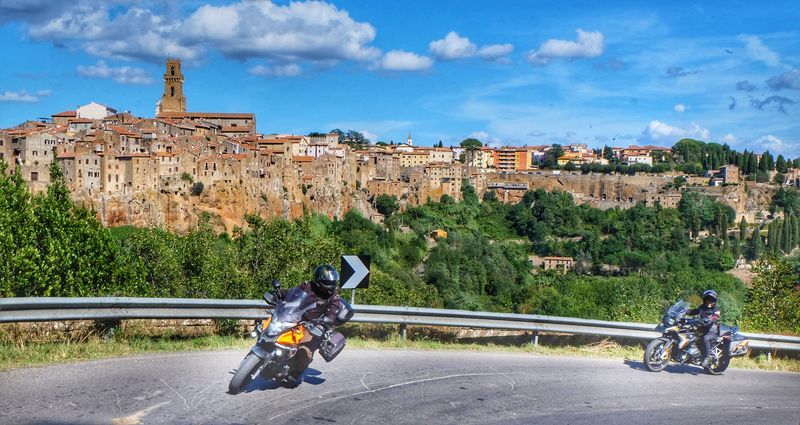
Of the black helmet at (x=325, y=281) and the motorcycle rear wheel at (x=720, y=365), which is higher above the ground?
the black helmet at (x=325, y=281)

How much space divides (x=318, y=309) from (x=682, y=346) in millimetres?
4504

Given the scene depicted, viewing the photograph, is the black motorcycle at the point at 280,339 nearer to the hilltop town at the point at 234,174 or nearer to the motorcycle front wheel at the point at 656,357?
the motorcycle front wheel at the point at 656,357

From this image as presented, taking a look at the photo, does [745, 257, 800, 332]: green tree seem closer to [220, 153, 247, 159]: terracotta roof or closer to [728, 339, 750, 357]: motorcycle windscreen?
[728, 339, 750, 357]: motorcycle windscreen

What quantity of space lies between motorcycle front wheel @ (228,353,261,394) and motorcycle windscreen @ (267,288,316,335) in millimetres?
243

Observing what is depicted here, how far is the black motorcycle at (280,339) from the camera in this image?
652 centimetres

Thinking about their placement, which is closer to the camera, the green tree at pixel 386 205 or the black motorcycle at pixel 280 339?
the black motorcycle at pixel 280 339

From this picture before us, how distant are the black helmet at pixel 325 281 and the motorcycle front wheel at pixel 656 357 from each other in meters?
4.03

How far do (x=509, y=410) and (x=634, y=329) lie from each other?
4.86m

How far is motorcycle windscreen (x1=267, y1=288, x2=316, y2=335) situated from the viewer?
659cm

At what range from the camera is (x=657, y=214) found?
128875 millimetres

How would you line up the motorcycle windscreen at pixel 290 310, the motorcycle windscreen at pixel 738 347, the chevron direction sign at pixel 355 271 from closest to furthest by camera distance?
the motorcycle windscreen at pixel 290 310
the motorcycle windscreen at pixel 738 347
the chevron direction sign at pixel 355 271

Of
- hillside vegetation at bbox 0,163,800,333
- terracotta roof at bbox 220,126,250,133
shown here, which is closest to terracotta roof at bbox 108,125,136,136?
hillside vegetation at bbox 0,163,800,333

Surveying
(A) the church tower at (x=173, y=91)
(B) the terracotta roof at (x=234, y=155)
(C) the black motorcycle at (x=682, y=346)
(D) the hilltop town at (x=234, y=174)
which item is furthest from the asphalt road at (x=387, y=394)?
(A) the church tower at (x=173, y=91)

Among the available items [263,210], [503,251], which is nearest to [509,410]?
[263,210]
